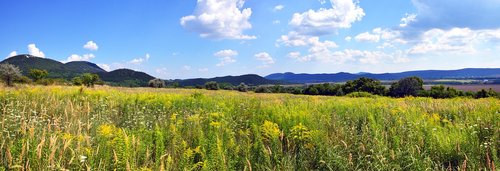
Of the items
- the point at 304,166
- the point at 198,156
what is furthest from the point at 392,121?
the point at 198,156

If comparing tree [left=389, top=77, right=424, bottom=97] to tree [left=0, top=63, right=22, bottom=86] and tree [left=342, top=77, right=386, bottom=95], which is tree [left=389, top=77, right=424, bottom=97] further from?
tree [left=0, top=63, right=22, bottom=86]

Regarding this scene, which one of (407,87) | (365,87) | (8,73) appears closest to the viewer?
(8,73)

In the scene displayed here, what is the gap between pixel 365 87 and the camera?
309ft

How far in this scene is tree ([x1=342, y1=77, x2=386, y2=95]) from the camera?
9288cm

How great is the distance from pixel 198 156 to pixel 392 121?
3879 mm

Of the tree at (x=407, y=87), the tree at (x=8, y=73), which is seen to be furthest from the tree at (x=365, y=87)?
the tree at (x=8, y=73)

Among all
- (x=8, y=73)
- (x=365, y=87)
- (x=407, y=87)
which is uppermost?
(x=8, y=73)

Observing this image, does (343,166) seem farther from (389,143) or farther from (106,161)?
(106,161)

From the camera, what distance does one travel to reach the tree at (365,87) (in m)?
92.9

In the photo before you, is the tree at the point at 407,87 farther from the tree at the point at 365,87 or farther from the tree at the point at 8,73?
the tree at the point at 8,73

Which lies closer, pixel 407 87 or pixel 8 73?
pixel 8 73

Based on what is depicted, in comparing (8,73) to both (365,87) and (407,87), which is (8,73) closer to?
(365,87)

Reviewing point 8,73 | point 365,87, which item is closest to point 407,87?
point 365,87

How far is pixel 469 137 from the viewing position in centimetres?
490
